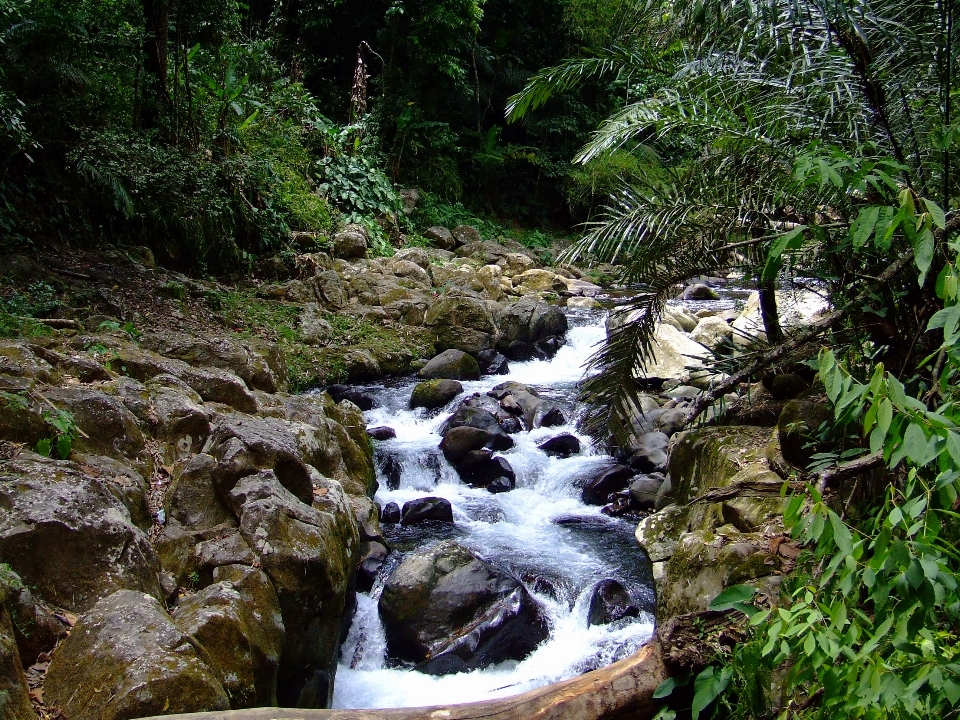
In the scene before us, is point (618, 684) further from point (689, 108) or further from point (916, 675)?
point (689, 108)

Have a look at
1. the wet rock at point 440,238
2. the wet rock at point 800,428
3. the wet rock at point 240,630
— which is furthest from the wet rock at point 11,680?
the wet rock at point 440,238

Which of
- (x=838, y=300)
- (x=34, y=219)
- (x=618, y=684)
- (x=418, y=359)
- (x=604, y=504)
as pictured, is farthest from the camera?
(x=418, y=359)

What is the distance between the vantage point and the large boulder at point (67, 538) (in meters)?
3.14

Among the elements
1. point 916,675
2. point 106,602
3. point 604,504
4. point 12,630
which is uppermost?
point 916,675

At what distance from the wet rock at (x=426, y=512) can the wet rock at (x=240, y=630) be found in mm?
3151

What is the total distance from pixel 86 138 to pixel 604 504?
7.30 m

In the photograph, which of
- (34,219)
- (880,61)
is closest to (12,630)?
(880,61)

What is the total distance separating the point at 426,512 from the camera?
281 inches

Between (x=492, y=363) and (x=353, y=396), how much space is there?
2691 millimetres

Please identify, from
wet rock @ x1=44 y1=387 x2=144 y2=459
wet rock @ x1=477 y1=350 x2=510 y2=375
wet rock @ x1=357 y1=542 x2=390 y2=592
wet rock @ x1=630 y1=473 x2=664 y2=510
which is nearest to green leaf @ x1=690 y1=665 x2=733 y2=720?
wet rock @ x1=44 y1=387 x2=144 y2=459

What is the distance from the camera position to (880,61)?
3588 millimetres

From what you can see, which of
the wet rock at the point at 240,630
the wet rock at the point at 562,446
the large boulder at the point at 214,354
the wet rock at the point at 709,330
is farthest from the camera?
the wet rock at the point at 709,330

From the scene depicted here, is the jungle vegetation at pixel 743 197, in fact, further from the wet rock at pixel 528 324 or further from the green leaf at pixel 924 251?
the wet rock at pixel 528 324

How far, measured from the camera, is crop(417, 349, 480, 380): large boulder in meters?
10.8
